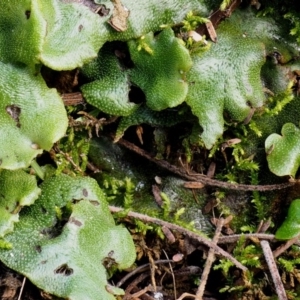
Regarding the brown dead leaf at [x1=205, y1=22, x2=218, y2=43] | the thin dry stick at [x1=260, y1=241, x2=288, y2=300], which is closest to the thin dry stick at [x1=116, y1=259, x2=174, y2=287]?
the thin dry stick at [x1=260, y1=241, x2=288, y2=300]

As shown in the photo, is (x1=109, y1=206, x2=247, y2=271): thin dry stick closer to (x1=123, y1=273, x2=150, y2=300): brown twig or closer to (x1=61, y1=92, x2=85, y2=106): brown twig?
(x1=123, y1=273, x2=150, y2=300): brown twig

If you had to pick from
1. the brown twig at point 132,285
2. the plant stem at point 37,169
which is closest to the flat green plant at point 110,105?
the plant stem at point 37,169

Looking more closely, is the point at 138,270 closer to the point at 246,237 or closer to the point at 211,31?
the point at 246,237

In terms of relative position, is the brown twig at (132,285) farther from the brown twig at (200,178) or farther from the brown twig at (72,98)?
the brown twig at (72,98)

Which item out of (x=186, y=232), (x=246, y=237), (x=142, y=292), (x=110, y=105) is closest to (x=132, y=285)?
(x=142, y=292)

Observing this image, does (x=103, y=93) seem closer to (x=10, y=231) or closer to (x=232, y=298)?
(x=10, y=231)
